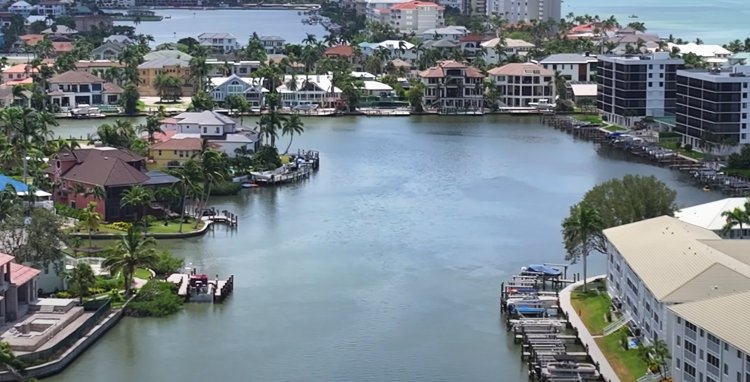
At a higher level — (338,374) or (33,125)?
(33,125)

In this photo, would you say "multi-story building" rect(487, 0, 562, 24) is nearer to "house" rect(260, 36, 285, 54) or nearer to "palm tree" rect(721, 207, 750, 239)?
"house" rect(260, 36, 285, 54)

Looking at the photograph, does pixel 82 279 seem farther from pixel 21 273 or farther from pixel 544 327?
pixel 544 327

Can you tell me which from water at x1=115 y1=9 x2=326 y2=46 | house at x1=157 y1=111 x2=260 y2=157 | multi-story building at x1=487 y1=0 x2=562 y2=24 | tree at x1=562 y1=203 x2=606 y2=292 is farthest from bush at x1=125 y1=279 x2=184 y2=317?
multi-story building at x1=487 y1=0 x2=562 y2=24

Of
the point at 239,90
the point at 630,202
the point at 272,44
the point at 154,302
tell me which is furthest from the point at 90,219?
the point at 272,44

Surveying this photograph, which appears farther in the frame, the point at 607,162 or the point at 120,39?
the point at 120,39

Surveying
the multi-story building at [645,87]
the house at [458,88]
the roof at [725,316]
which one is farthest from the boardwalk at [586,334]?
the house at [458,88]

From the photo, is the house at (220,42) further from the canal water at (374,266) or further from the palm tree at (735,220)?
the palm tree at (735,220)

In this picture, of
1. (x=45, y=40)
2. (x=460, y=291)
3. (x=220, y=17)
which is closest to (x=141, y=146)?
(x=460, y=291)

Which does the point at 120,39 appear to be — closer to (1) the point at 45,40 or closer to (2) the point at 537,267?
(1) the point at 45,40
